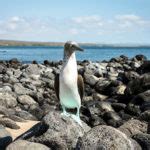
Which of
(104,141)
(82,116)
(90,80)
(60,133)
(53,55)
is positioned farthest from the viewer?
(53,55)

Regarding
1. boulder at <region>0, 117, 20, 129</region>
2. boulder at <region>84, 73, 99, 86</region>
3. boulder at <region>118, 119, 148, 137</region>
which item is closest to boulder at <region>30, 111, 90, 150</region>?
boulder at <region>118, 119, 148, 137</region>

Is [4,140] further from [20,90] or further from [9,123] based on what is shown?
[20,90]

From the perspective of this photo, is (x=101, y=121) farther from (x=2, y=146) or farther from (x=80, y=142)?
(x=80, y=142)

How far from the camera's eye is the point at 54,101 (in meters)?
24.8

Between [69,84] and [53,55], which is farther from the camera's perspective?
[53,55]

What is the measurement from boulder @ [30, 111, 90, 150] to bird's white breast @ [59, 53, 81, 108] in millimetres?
338

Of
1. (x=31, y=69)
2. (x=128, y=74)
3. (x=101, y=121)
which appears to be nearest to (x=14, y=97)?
(x=101, y=121)

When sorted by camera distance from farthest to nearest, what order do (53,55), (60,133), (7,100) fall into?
1. (53,55)
2. (7,100)
3. (60,133)

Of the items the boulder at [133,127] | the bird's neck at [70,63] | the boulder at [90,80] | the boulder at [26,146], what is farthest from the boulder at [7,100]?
the bird's neck at [70,63]

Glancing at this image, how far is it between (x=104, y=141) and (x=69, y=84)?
1.56 m

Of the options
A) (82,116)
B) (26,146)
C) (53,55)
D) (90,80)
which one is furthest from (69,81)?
(53,55)

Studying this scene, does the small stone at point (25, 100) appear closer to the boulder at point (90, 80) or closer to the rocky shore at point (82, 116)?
the rocky shore at point (82, 116)

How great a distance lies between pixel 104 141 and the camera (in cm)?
923

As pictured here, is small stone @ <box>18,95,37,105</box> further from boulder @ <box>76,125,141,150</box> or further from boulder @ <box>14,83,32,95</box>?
boulder @ <box>76,125,141,150</box>
